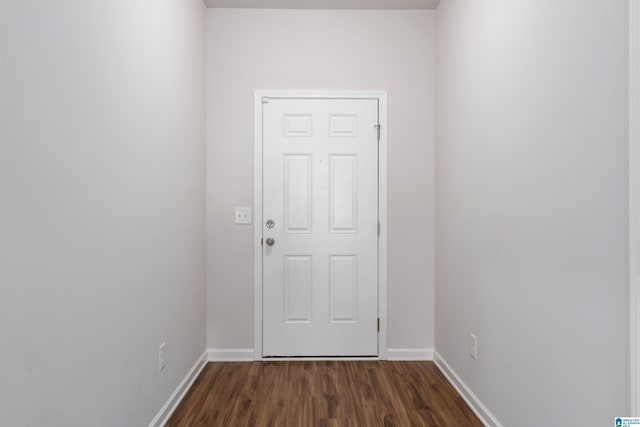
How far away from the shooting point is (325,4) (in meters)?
2.65

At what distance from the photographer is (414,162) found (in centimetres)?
277

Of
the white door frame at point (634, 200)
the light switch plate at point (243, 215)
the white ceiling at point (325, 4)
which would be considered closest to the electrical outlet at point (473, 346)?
the white door frame at point (634, 200)

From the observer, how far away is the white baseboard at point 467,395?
73.0 inches

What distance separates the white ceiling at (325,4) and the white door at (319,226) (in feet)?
2.34

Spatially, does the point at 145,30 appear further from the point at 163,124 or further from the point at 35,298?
the point at 35,298

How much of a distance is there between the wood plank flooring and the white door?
25 centimetres

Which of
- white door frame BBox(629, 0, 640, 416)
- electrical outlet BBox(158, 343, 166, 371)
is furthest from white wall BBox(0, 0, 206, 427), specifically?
white door frame BBox(629, 0, 640, 416)

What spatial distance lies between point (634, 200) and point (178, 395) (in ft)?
7.93

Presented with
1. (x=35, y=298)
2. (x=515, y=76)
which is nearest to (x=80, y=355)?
(x=35, y=298)

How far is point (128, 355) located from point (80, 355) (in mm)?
353

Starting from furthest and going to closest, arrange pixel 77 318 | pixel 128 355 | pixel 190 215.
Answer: pixel 190 215 < pixel 128 355 < pixel 77 318

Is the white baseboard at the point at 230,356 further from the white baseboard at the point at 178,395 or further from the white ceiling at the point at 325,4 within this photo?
the white ceiling at the point at 325,4

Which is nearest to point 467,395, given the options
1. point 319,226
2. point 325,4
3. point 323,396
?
point 323,396

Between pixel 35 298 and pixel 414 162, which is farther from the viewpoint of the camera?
pixel 414 162
